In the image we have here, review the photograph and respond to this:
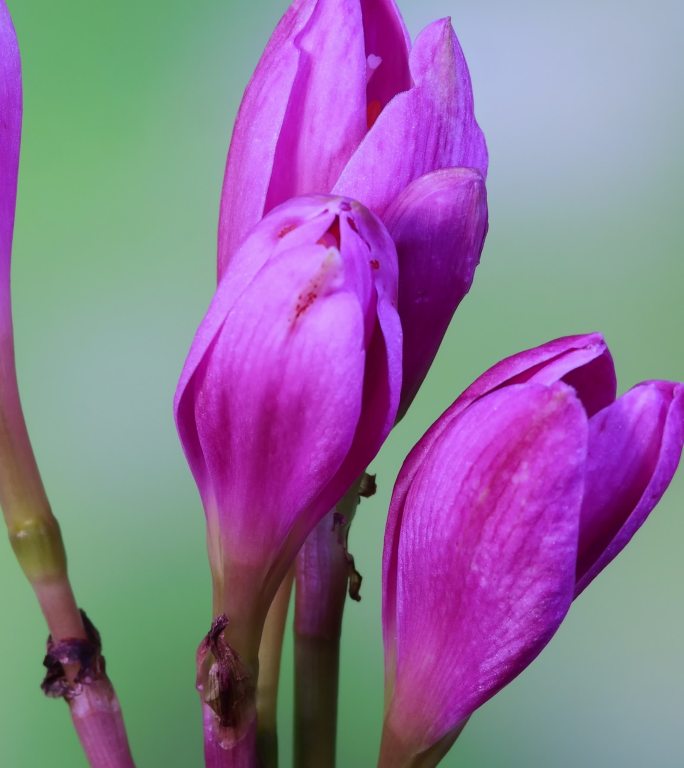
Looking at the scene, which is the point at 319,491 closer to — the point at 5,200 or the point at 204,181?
Answer: the point at 5,200

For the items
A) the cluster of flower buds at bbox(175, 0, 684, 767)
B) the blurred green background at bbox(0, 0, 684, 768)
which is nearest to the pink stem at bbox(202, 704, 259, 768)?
the cluster of flower buds at bbox(175, 0, 684, 767)

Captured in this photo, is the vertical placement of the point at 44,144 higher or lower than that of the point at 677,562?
higher

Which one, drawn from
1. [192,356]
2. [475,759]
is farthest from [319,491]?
[475,759]

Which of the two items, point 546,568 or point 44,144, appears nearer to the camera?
point 546,568

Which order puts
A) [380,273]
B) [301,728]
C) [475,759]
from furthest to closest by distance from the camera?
1. [475,759]
2. [301,728]
3. [380,273]

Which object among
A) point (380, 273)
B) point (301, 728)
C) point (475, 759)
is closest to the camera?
point (380, 273)

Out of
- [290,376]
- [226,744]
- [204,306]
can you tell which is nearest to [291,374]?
[290,376]
